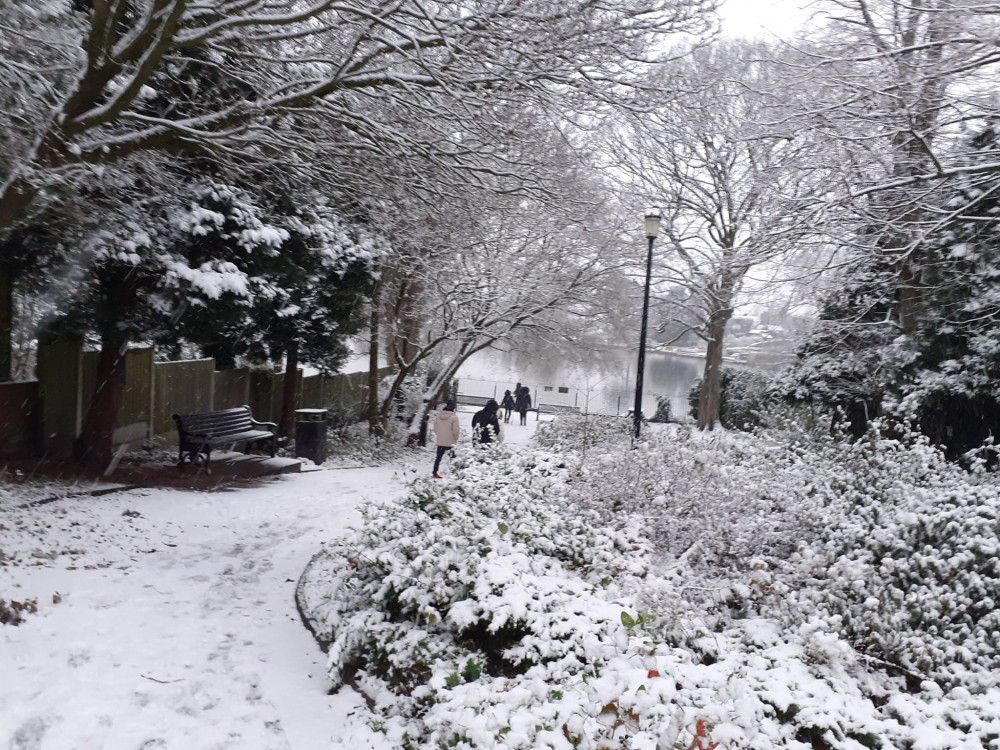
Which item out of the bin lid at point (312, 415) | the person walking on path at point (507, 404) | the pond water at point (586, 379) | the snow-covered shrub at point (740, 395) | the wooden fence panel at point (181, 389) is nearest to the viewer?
the wooden fence panel at point (181, 389)

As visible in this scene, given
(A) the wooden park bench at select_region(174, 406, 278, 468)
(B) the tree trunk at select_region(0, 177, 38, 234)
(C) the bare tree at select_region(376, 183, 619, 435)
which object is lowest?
(A) the wooden park bench at select_region(174, 406, 278, 468)

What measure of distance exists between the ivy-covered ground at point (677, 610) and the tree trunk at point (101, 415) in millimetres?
5236

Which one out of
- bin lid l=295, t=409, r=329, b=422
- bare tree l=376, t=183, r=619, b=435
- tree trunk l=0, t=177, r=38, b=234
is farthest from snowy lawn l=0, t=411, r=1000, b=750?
bare tree l=376, t=183, r=619, b=435

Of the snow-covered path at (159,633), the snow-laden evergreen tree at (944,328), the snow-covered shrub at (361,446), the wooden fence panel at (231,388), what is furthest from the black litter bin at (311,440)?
→ the snow-laden evergreen tree at (944,328)

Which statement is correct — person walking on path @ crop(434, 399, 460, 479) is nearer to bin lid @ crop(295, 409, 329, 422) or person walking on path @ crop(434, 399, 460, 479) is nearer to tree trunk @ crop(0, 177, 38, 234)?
bin lid @ crop(295, 409, 329, 422)

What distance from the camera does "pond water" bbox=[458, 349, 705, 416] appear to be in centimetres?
2480

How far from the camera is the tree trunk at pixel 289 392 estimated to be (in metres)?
15.4

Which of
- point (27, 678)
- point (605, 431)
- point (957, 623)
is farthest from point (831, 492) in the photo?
point (605, 431)

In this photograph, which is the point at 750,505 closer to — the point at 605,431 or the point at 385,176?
the point at 385,176

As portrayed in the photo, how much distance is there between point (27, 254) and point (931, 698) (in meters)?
9.76

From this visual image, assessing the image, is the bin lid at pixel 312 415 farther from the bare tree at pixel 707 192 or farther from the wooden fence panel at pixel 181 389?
the bare tree at pixel 707 192

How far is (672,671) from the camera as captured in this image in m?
3.64

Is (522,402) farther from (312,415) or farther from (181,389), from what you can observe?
(181,389)

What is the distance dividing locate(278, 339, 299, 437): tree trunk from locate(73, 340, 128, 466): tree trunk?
15.8ft
